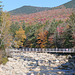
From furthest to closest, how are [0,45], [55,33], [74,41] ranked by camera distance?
[55,33] < [74,41] < [0,45]

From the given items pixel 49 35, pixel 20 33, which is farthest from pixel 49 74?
pixel 20 33

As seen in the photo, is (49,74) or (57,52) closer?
(49,74)

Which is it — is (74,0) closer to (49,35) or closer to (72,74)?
(49,35)

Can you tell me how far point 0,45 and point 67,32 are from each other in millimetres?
21081

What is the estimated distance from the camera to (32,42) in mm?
52469

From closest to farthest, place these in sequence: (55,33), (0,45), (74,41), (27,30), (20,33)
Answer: (0,45) < (74,41) < (55,33) < (20,33) < (27,30)

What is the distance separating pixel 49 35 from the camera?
155 feet

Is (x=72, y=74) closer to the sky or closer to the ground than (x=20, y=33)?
closer to the ground

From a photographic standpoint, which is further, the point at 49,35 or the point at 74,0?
the point at 74,0

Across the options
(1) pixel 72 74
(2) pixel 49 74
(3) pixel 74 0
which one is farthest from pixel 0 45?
(3) pixel 74 0

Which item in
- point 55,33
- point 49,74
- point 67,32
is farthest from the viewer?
point 55,33

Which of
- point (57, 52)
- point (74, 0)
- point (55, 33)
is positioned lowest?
point (57, 52)

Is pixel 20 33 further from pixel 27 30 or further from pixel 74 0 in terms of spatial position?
pixel 74 0

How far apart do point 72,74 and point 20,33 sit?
34340mm
